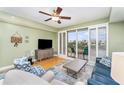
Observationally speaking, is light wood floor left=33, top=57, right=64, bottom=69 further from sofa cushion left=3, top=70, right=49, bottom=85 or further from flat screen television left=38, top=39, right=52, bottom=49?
sofa cushion left=3, top=70, right=49, bottom=85

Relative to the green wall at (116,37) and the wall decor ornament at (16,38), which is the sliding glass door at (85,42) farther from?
the wall decor ornament at (16,38)

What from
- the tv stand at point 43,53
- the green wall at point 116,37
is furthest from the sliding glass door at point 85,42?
the tv stand at point 43,53

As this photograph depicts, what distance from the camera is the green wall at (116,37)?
3988mm

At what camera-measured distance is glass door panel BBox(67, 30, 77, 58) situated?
20.1 feet

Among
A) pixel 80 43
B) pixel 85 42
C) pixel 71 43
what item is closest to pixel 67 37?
pixel 71 43

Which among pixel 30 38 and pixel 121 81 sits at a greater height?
pixel 30 38

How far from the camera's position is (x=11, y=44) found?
13.9 ft

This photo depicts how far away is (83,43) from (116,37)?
1877mm

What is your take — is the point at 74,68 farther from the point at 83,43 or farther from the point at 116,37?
the point at 83,43

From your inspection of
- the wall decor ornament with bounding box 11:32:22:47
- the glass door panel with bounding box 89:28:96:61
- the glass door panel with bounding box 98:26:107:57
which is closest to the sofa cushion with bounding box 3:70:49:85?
the wall decor ornament with bounding box 11:32:22:47

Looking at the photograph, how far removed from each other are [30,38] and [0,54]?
72.0 inches
